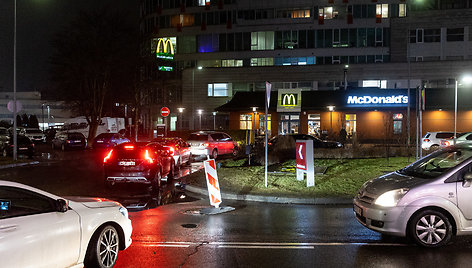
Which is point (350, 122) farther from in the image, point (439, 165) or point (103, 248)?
point (103, 248)

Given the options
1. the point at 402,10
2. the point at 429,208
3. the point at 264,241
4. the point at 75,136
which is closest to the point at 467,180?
the point at 429,208

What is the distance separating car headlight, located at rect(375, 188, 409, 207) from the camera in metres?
7.10

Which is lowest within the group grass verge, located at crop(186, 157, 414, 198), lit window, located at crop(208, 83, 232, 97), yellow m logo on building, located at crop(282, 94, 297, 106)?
grass verge, located at crop(186, 157, 414, 198)

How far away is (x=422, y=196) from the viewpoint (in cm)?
697

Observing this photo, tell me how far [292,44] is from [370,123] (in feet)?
61.3

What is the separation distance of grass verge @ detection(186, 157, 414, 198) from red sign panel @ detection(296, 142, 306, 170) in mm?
636

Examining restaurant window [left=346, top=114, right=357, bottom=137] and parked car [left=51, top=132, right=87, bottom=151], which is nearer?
parked car [left=51, top=132, right=87, bottom=151]

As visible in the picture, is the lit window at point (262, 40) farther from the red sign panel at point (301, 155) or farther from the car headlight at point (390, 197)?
the car headlight at point (390, 197)

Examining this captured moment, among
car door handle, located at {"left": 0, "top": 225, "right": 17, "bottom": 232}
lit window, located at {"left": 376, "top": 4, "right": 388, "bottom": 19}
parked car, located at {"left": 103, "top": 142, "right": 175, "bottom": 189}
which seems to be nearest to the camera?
car door handle, located at {"left": 0, "top": 225, "right": 17, "bottom": 232}

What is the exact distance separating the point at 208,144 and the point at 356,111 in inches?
894

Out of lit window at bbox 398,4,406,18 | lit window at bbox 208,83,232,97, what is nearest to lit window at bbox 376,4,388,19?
lit window at bbox 398,4,406,18

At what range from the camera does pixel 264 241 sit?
300 inches

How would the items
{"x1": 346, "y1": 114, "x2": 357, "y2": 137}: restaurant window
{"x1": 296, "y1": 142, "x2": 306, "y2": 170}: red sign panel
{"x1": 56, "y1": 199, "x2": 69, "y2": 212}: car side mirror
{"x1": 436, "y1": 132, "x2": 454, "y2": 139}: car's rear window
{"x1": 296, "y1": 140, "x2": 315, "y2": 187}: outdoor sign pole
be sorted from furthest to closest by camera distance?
{"x1": 346, "y1": 114, "x2": 357, "y2": 137}: restaurant window < {"x1": 436, "y1": 132, "x2": 454, "y2": 139}: car's rear window < {"x1": 296, "y1": 142, "x2": 306, "y2": 170}: red sign panel < {"x1": 296, "y1": 140, "x2": 315, "y2": 187}: outdoor sign pole < {"x1": 56, "y1": 199, "x2": 69, "y2": 212}: car side mirror

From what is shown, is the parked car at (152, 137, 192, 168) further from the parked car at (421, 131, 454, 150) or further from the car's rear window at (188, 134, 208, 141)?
the parked car at (421, 131, 454, 150)
